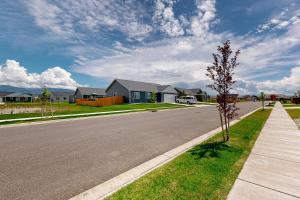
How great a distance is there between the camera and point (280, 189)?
379cm

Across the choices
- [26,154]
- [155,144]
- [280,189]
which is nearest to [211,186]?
[280,189]

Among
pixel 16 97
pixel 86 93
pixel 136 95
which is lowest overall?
pixel 16 97

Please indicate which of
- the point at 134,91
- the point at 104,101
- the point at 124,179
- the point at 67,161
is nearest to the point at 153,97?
the point at 134,91

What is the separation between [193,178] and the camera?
14.0ft

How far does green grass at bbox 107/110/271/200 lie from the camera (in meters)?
3.62

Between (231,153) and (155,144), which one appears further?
(155,144)

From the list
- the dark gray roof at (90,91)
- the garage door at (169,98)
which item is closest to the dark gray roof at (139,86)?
the garage door at (169,98)

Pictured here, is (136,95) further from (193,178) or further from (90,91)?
(193,178)

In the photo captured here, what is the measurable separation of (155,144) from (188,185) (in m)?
3.80

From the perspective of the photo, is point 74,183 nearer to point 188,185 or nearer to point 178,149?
point 188,185

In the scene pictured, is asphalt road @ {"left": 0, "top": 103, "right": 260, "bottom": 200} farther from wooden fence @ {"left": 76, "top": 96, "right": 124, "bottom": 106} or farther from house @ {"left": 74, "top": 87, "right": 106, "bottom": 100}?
house @ {"left": 74, "top": 87, "right": 106, "bottom": 100}

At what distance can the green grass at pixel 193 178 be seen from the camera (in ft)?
11.9

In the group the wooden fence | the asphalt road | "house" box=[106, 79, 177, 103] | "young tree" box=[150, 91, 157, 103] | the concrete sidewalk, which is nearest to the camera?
the concrete sidewalk

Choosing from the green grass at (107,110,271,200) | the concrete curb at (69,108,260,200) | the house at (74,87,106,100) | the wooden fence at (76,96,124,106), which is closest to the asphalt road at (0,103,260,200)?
the concrete curb at (69,108,260,200)
